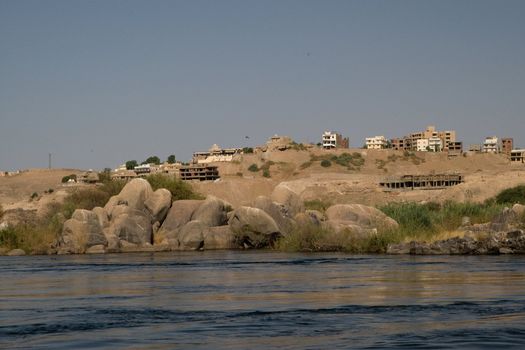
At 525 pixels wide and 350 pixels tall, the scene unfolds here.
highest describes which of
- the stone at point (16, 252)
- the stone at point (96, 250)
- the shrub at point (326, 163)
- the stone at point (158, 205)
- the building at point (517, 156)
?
the building at point (517, 156)

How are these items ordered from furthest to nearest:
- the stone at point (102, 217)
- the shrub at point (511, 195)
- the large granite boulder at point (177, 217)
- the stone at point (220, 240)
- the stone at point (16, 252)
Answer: the shrub at point (511, 195), the large granite boulder at point (177, 217), the stone at point (102, 217), the stone at point (220, 240), the stone at point (16, 252)

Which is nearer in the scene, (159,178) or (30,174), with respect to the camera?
(159,178)

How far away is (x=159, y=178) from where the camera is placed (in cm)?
7512

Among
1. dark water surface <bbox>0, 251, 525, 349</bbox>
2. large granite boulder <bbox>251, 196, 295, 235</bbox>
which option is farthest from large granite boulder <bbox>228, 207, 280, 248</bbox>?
dark water surface <bbox>0, 251, 525, 349</bbox>

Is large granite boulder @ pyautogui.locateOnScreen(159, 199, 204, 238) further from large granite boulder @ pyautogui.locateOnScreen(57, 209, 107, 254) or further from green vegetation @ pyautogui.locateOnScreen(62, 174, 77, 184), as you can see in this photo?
green vegetation @ pyautogui.locateOnScreen(62, 174, 77, 184)

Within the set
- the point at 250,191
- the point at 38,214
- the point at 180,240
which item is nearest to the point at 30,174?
the point at 250,191

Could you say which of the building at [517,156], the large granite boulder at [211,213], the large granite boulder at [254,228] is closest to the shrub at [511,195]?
the large granite boulder at [211,213]

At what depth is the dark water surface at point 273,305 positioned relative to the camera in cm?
1845

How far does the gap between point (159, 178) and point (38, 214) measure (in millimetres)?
10158

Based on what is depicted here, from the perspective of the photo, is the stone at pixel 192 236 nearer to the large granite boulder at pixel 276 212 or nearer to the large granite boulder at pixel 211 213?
the large granite boulder at pixel 211 213

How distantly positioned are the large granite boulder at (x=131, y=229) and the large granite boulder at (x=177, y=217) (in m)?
2.20

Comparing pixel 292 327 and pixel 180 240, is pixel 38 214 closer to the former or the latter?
pixel 180 240

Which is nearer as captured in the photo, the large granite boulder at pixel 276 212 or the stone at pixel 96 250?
the stone at pixel 96 250

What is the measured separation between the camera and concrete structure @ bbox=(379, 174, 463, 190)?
10975cm
